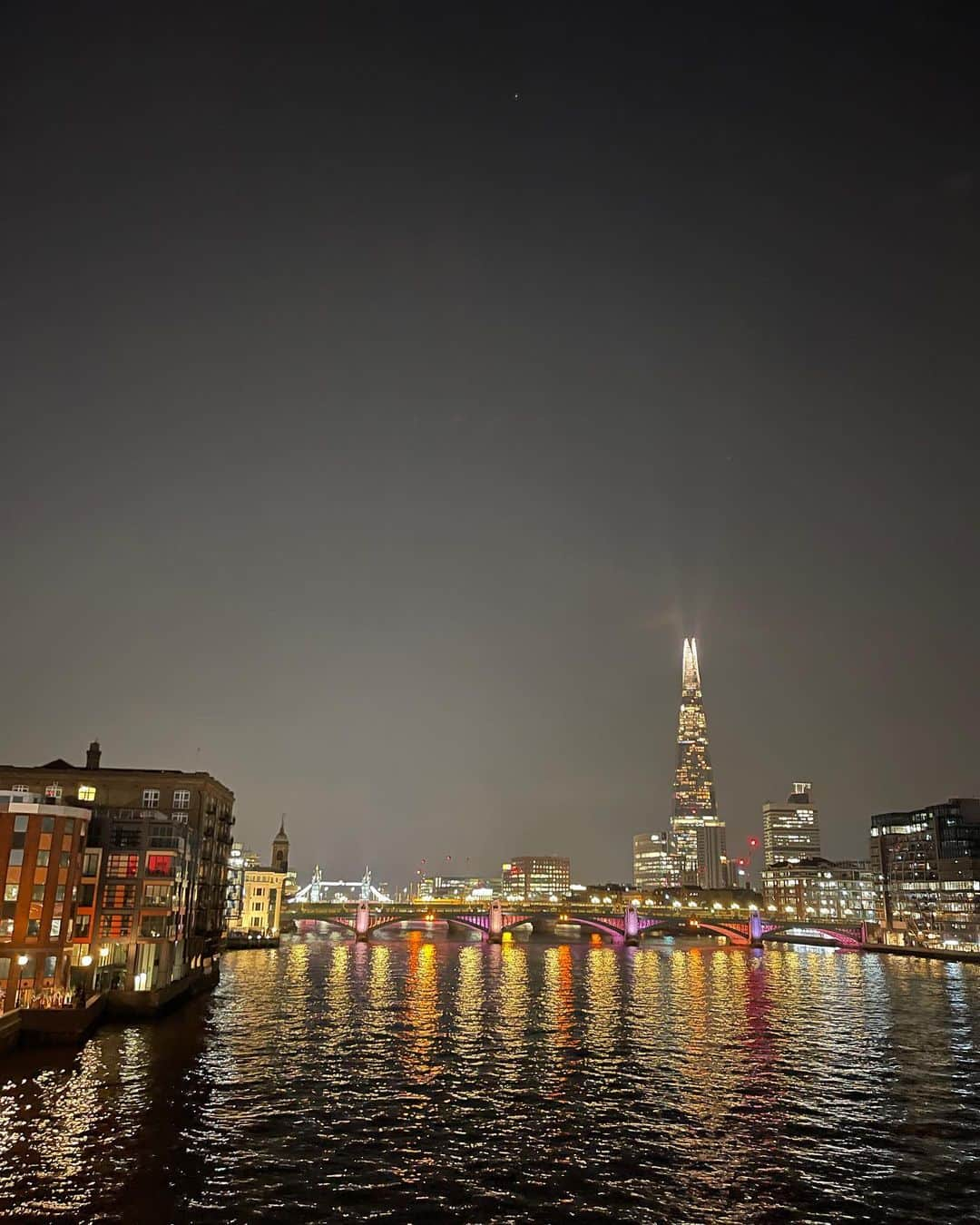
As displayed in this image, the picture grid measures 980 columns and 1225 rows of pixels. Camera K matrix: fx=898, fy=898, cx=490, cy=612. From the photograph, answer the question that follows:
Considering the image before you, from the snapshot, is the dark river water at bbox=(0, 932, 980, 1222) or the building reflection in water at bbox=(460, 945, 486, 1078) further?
the building reflection in water at bbox=(460, 945, 486, 1078)

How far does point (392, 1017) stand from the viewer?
9181cm

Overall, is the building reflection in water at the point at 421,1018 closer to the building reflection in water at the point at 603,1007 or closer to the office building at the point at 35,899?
the building reflection in water at the point at 603,1007

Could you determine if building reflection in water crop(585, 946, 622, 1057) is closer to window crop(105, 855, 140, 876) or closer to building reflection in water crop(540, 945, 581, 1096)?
building reflection in water crop(540, 945, 581, 1096)

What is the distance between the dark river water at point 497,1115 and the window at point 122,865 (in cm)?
1547

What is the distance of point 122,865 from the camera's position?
95.0m

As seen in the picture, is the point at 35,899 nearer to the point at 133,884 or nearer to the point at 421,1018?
the point at 133,884

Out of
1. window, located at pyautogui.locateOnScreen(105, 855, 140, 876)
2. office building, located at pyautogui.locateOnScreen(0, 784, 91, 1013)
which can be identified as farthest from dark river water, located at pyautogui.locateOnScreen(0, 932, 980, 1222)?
window, located at pyautogui.locateOnScreen(105, 855, 140, 876)

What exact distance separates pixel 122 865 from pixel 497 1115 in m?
56.9

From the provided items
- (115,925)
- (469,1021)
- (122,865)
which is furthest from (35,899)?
(469,1021)

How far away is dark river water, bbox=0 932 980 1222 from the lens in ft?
130

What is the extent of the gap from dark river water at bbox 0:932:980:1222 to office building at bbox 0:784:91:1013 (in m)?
7.28

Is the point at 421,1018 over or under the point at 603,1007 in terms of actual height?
over

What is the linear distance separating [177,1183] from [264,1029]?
44.4m

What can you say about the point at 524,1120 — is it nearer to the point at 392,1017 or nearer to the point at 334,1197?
the point at 334,1197
